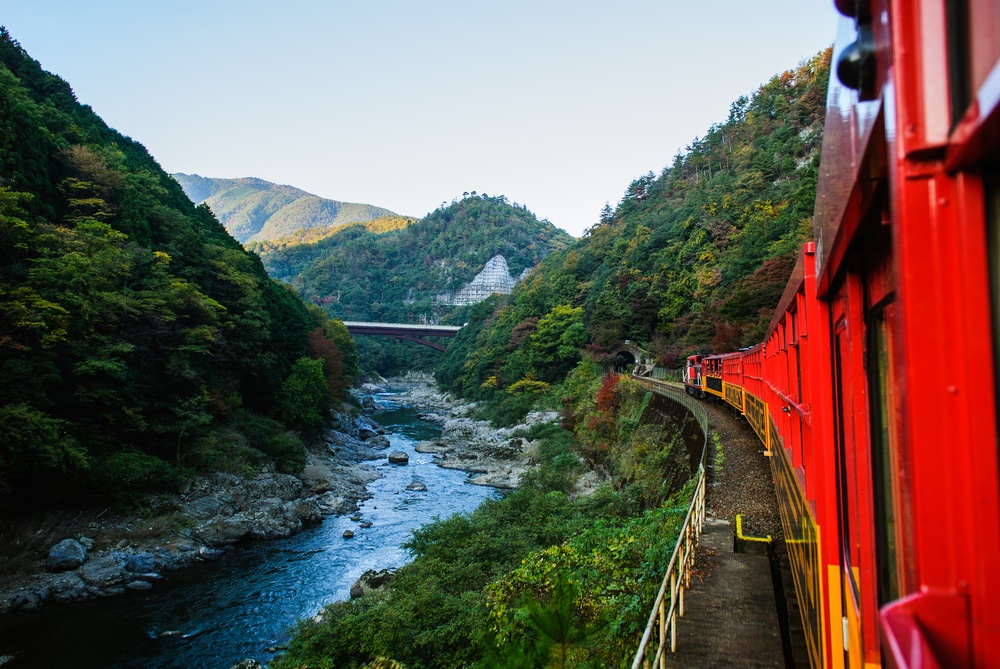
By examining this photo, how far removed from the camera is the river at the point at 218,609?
37.1 ft

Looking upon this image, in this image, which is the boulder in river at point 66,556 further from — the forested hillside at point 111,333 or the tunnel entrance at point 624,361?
the tunnel entrance at point 624,361

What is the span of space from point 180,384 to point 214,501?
466 cm

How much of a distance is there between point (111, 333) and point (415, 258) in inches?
3624

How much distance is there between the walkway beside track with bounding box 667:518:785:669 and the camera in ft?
17.7

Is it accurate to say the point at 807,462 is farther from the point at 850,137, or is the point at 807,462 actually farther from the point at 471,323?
the point at 471,323

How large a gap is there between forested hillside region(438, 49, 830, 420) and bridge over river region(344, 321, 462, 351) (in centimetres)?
1084

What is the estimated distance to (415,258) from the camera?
4323 inches

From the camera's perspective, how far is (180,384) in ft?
70.1

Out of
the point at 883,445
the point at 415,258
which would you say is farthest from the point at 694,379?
the point at 415,258

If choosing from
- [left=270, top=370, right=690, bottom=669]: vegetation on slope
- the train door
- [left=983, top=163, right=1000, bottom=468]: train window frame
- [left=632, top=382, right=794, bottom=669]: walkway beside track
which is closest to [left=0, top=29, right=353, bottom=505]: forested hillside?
[left=270, top=370, right=690, bottom=669]: vegetation on slope

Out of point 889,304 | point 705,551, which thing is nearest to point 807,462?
point 889,304

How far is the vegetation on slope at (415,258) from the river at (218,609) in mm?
63364

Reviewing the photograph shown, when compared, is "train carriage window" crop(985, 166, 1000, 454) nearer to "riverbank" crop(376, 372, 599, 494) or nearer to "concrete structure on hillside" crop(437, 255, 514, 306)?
"riverbank" crop(376, 372, 599, 494)

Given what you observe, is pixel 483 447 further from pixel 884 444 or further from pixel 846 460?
pixel 884 444
